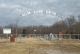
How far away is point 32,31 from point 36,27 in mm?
10718

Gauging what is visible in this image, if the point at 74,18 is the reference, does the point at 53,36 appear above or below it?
below

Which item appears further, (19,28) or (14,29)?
(19,28)

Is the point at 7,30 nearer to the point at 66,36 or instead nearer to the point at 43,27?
the point at 66,36

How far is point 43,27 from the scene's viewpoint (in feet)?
361

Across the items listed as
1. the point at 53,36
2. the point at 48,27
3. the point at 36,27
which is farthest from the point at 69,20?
the point at 53,36

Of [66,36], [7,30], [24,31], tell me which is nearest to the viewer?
[66,36]

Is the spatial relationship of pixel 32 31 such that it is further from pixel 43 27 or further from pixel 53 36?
pixel 53 36

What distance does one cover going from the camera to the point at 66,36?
55344 millimetres

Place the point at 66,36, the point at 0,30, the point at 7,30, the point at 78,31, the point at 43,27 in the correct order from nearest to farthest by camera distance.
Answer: the point at 66,36
the point at 78,31
the point at 7,30
the point at 0,30
the point at 43,27

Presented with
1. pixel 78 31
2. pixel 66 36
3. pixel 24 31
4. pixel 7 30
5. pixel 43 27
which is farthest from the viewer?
pixel 43 27

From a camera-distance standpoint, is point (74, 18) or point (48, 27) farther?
point (48, 27)

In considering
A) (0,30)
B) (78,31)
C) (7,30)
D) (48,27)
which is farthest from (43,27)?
(78,31)

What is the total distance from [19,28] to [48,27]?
538 inches

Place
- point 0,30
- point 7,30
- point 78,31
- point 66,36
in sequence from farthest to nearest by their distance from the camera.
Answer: point 0,30 → point 7,30 → point 78,31 → point 66,36
